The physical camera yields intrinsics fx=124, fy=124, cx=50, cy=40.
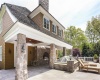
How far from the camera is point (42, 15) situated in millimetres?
16031

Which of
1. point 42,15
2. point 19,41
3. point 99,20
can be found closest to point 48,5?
point 42,15

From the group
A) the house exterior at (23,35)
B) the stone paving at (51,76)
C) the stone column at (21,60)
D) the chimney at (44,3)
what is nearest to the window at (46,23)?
the house exterior at (23,35)

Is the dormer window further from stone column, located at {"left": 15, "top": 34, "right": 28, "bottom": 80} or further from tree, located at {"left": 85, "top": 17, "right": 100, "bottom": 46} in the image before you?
tree, located at {"left": 85, "top": 17, "right": 100, "bottom": 46}

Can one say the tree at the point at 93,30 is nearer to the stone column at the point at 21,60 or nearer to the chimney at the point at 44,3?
the chimney at the point at 44,3

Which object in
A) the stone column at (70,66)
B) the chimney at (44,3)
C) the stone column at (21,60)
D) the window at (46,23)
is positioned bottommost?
the stone column at (70,66)

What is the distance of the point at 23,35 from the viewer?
29.9 feet

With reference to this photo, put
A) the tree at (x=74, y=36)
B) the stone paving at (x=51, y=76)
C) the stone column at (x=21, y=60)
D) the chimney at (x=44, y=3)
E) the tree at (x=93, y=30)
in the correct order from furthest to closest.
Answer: the tree at (x=74, y=36), the tree at (x=93, y=30), the chimney at (x=44, y=3), the stone paving at (x=51, y=76), the stone column at (x=21, y=60)

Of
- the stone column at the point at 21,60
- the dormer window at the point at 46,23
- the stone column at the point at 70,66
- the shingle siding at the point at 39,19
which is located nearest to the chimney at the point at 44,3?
the dormer window at the point at 46,23

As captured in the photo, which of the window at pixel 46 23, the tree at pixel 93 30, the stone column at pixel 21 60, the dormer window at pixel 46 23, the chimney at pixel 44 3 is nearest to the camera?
the stone column at pixel 21 60

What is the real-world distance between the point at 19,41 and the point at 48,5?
12053mm

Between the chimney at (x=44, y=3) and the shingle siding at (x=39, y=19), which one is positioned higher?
the chimney at (x=44, y=3)

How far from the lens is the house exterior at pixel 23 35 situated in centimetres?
901

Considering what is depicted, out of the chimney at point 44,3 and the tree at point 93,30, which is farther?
the tree at point 93,30

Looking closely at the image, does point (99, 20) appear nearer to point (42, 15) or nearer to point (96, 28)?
point (96, 28)
